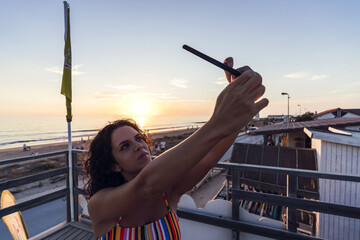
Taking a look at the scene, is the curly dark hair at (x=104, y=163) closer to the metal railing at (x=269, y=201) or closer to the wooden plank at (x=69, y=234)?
the metal railing at (x=269, y=201)

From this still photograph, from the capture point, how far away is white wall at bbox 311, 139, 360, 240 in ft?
17.1

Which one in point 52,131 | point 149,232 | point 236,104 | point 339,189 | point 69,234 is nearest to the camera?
point 236,104

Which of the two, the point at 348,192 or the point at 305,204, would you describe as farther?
the point at 348,192

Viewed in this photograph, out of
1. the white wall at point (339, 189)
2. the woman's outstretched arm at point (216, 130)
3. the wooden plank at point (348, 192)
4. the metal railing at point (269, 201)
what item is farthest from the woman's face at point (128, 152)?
the wooden plank at point (348, 192)

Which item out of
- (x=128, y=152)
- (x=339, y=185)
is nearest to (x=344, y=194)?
(x=339, y=185)

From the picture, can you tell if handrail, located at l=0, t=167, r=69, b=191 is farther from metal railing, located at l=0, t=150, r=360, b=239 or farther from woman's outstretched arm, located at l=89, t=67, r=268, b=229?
woman's outstretched arm, located at l=89, t=67, r=268, b=229

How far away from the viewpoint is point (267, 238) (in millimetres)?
2400

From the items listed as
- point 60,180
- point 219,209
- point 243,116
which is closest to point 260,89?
point 243,116

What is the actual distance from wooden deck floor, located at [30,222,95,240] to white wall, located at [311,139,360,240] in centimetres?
587

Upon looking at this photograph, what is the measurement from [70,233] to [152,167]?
4.05 metres

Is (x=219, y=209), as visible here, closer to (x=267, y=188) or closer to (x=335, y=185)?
(x=267, y=188)

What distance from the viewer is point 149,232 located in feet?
3.43

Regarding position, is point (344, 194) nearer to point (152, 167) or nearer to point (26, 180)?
point (152, 167)

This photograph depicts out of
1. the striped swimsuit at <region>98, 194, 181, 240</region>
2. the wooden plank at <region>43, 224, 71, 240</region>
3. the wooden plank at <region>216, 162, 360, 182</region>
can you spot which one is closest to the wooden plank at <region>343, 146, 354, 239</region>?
the wooden plank at <region>216, 162, 360, 182</region>
